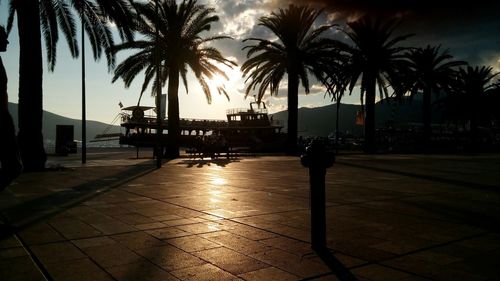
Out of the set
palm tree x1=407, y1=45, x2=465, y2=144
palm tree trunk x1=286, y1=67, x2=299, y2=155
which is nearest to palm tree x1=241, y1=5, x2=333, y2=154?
palm tree trunk x1=286, y1=67, x2=299, y2=155

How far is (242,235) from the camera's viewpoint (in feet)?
13.7

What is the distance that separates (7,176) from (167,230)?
1.68m

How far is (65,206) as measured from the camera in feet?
19.6

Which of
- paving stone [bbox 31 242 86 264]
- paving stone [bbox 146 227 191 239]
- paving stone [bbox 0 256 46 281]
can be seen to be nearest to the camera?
paving stone [bbox 0 256 46 281]

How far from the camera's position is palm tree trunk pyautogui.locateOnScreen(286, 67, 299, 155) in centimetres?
2652

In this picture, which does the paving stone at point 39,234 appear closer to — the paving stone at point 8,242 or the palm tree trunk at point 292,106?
the paving stone at point 8,242

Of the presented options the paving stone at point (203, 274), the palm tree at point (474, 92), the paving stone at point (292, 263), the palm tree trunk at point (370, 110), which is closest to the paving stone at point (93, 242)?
the paving stone at point (203, 274)

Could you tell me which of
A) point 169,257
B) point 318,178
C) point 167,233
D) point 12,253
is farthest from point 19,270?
point 318,178

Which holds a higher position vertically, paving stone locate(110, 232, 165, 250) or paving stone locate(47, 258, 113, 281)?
paving stone locate(47, 258, 113, 281)

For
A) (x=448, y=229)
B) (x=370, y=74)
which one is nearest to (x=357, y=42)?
(x=370, y=74)

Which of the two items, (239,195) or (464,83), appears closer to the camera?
(239,195)

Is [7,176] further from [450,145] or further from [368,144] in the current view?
[450,145]

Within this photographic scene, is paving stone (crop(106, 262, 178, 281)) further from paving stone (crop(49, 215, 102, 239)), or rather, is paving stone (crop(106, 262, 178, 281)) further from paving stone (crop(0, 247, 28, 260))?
paving stone (crop(49, 215, 102, 239))

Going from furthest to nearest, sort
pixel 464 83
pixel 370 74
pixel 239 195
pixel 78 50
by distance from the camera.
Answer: pixel 464 83
pixel 370 74
pixel 78 50
pixel 239 195
